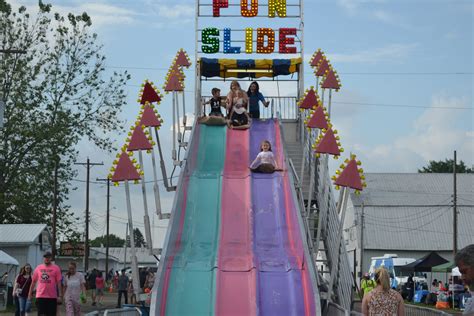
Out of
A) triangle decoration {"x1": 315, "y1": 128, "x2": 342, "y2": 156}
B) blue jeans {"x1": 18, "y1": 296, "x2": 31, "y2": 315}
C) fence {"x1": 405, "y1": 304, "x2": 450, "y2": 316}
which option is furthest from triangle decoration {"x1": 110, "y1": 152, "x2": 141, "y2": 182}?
fence {"x1": 405, "y1": 304, "x2": 450, "y2": 316}

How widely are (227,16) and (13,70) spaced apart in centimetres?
1255

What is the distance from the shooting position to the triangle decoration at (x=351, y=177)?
17500 millimetres

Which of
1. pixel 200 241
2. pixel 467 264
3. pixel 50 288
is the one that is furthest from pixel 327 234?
pixel 467 264

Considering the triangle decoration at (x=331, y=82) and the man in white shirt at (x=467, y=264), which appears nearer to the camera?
the man in white shirt at (x=467, y=264)

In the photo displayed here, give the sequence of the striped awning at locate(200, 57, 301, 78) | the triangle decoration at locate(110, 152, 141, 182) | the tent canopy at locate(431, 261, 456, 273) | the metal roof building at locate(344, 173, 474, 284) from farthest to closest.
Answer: the metal roof building at locate(344, 173, 474, 284) → the tent canopy at locate(431, 261, 456, 273) → the striped awning at locate(200, 57, 301, 78) → the triangle decoration at locate(110, 152, 141, 182)

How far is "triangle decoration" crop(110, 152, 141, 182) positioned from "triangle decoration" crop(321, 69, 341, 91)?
26.6ft

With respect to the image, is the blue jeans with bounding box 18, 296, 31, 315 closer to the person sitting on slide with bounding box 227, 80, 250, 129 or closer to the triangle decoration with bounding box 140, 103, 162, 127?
the triangle decoration with bounding box 140, 103, 162, 127

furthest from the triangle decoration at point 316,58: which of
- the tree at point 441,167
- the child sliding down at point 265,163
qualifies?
the tree at point 441,167

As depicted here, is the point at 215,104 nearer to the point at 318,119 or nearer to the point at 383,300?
the point at 318,119

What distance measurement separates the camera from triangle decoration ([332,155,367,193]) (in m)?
17.5

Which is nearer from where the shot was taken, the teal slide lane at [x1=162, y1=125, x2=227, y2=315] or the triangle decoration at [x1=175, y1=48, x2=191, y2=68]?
the teal slide lane at [x1=162, y1=125, x2=227, y2=315]

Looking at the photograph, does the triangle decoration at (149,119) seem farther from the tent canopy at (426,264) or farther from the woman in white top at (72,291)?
the tent canopy at (426,264)

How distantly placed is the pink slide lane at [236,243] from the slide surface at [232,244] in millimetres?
18

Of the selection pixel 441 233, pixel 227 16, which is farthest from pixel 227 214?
pixel 441 233
